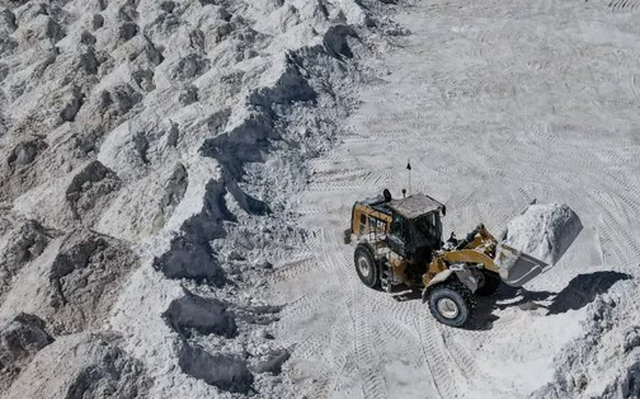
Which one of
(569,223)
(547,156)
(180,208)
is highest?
(569,223)

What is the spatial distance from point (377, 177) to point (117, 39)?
35.1 feet

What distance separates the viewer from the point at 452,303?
1234cm

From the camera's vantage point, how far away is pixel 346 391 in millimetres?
11336

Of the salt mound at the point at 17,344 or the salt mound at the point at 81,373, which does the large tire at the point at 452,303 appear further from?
the salt mound at the point at 17,344

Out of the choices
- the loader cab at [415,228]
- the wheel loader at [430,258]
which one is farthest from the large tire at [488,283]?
the loader cab at [415,228]

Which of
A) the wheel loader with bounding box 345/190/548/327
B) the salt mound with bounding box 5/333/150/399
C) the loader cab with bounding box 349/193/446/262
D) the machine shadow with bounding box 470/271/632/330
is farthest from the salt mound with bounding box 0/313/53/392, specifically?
the machine shadow with bounding box 470/271/632/330

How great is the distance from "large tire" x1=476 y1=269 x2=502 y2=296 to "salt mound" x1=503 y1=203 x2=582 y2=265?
71 cm

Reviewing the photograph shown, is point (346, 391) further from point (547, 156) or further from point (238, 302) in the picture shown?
point (547, 156)

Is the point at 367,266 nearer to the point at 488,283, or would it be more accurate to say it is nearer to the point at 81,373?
the point at 488,283

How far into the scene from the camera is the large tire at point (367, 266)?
Result: 1346 centimetres

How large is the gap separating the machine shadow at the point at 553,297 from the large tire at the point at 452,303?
0.42 meters

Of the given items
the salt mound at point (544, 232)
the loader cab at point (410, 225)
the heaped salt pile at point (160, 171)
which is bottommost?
the heaped salt pile at point (160, 171)

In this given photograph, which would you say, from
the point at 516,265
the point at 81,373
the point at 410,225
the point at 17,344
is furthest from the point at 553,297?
the point at 17,344

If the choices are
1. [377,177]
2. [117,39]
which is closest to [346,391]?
[377,177]
